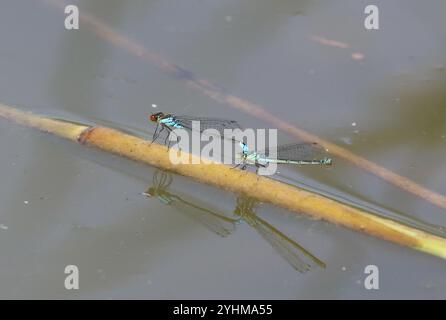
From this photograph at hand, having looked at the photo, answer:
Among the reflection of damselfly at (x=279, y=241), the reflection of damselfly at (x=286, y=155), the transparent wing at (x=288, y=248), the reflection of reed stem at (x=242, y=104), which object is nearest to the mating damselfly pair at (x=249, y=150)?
the reflection of damselfly at (x=286, y=155)

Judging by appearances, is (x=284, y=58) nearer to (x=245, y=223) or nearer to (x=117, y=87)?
(x=117, y=87)

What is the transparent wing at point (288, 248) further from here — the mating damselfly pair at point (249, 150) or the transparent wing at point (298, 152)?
the transparent wing at point (298, 152)

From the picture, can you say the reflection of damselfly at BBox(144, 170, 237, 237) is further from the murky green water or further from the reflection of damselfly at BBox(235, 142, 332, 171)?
the reflection of damselfly at BBox(235, 142, 332, 171)

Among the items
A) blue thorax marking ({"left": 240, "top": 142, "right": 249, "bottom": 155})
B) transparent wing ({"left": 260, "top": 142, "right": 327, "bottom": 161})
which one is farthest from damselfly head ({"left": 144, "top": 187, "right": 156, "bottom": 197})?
transparent wing ({"left": 260, "top": 142, "right": 327, "bottom": 161})

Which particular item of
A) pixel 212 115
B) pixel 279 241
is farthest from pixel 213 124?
pixel 279 241
